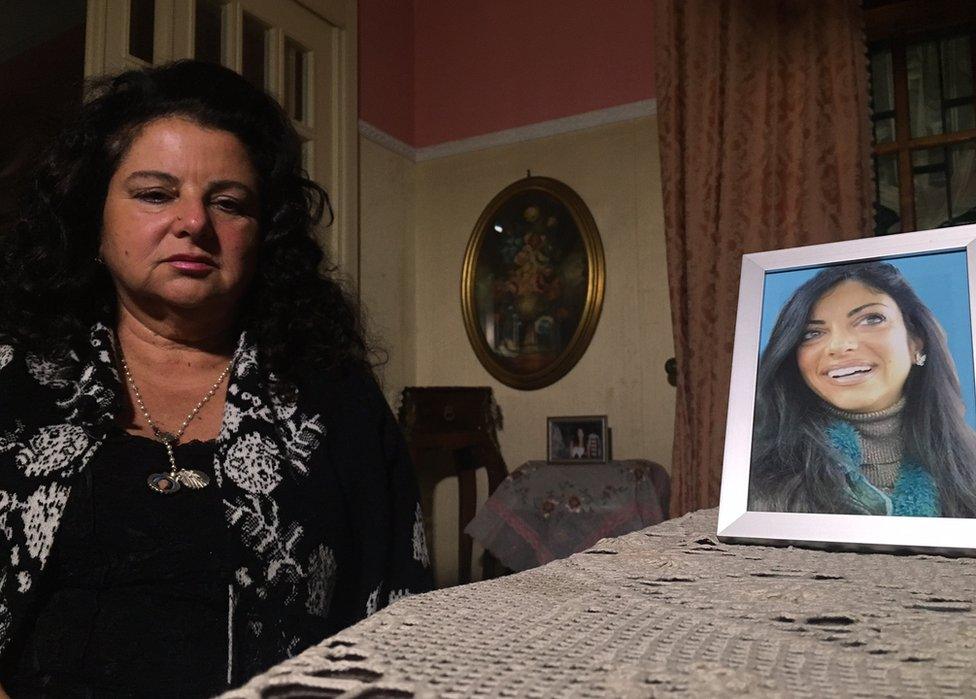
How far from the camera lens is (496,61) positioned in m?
4.24

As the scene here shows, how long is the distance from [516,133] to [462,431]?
5.15ft

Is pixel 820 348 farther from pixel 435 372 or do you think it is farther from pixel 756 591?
pixel 435 372

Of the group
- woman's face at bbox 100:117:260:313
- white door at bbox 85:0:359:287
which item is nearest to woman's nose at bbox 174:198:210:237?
woman's face at bbox 100:117:260:313

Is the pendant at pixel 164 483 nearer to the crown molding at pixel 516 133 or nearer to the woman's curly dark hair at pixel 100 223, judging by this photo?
the woman's curly dark hair at pixel 100 223

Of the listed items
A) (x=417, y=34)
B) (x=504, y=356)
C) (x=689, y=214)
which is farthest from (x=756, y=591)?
(x=417, y=34)

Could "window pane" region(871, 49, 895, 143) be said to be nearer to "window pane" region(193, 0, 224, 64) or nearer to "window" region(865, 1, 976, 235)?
"window" region(865, 1, 976, 235)

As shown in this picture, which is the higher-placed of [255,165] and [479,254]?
[479,254]

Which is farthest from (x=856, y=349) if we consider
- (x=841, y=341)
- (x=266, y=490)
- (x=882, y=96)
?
(x=882, y=96)

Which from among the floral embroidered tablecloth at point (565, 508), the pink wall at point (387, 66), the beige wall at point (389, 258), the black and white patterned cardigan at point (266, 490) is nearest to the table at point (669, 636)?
the black and white patterned cardigan at point (266, 490)

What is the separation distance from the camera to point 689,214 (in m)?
3.05

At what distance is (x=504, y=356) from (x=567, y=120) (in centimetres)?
121

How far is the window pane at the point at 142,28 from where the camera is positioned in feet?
9.30

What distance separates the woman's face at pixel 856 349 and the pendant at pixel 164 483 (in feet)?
2.99

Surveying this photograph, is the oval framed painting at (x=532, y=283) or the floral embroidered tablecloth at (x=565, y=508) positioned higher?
the oval framed painting at (x=532, y=283)
